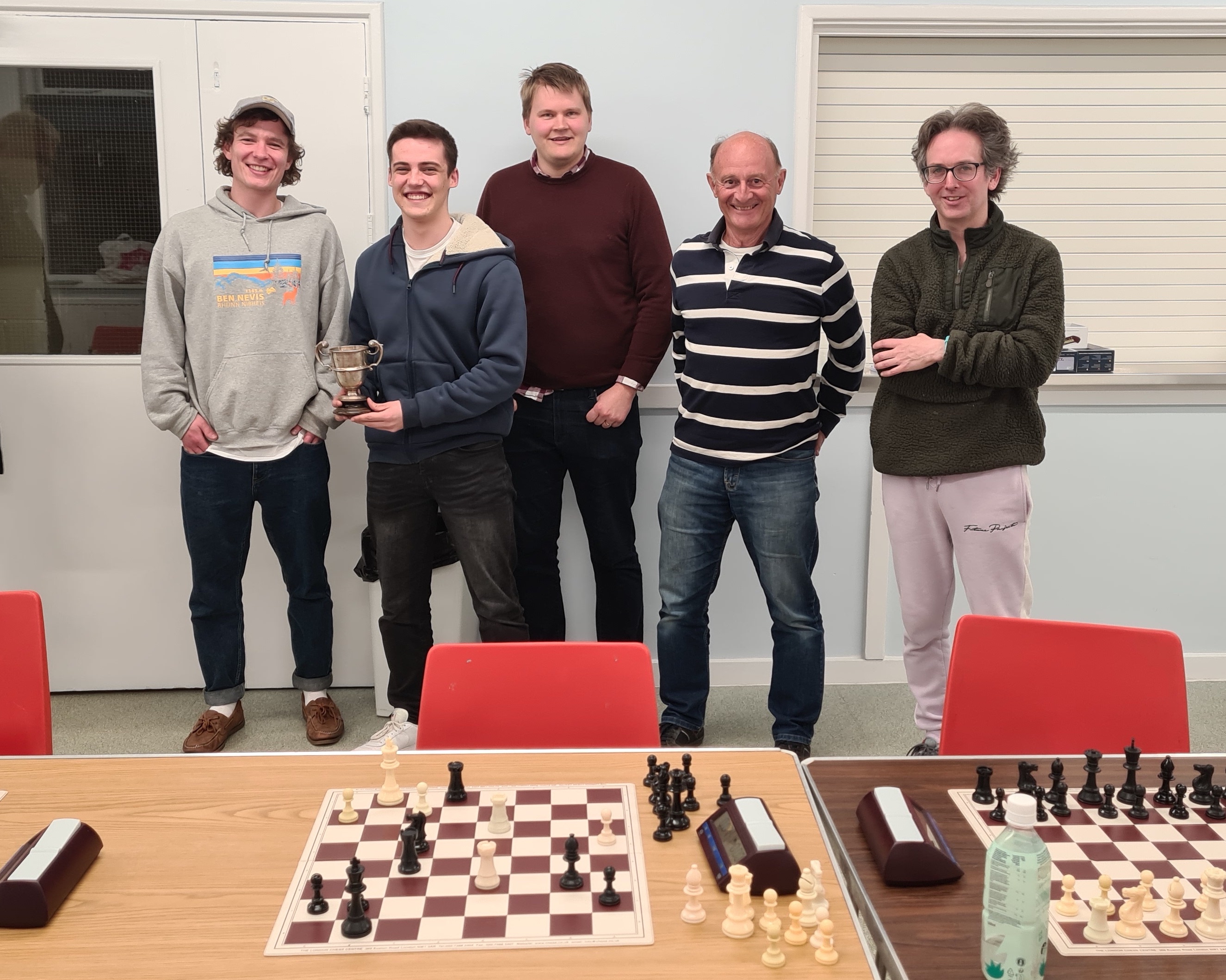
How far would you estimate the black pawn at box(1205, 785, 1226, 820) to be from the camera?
1486mm

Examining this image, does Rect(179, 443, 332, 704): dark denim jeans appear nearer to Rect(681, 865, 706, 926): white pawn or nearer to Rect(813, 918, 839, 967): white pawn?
Rect(681, 865, 706, 926): white pawn

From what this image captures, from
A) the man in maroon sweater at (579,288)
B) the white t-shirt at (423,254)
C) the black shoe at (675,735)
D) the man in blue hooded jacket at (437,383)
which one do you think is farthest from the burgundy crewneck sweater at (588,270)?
the black shoe at (675,735)

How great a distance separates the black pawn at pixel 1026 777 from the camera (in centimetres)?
153

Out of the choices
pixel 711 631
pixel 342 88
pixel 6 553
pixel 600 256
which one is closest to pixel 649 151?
pixel 600 256

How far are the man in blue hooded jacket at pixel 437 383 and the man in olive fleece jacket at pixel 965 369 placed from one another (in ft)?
3.31

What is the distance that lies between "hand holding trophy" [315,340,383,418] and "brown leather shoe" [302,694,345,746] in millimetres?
1136

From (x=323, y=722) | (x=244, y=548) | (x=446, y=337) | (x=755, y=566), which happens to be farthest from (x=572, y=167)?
(x=323, y=722)

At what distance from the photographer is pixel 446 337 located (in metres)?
2.97

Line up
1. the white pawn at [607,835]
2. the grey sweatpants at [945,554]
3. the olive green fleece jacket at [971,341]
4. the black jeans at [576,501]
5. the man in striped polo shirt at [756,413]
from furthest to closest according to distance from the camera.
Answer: the black jeans at [576,501] < the man in striped polo shirt at [756,413] < the grey sweatpants at [945,554] < the olive green fleece jacket at [971,341] < the white pawn at [607,835]

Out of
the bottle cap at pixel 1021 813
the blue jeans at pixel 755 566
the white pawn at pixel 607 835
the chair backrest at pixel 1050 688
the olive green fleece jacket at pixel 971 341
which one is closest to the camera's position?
the bottle cap at pixel 1021 813

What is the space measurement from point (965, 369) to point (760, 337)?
558 millimetres

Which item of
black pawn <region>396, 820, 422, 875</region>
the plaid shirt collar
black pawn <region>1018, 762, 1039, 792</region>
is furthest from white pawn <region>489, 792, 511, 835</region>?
the plaid shirt collar

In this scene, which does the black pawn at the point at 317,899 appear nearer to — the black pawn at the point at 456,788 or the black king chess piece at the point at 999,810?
the black pawn at the point at 456,788

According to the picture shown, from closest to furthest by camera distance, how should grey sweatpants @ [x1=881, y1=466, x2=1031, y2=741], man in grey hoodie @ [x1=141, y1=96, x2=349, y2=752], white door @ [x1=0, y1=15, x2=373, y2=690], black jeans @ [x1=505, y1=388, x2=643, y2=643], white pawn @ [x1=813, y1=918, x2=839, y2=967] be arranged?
white pawn @ [x1=813, y1=918, x2=839, y2=967]
grey sweatpants @ [x1=881, y1=466, x2=1031, y2=741]
man in grey hoodie @ [x1=141, y1=96, x2=349, y2=752]
black jeans @ [x1=505, y1=388, x2=643, y2=643]
white door @ [x1=0, y1=15, x2=373, y2=690]
